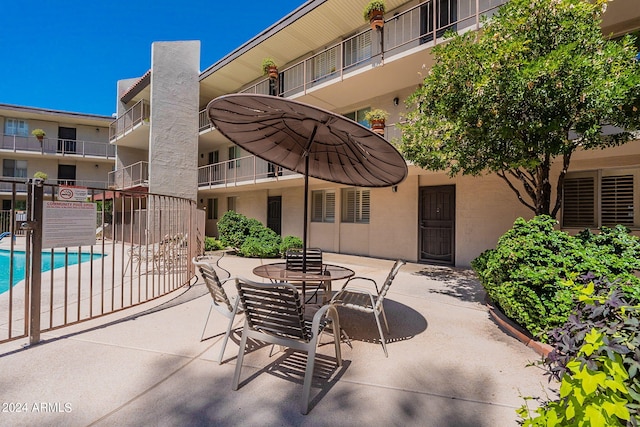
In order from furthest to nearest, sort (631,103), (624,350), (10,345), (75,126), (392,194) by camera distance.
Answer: (75,126)
(392,194)
(631,103)
(10,345)
(624,350)

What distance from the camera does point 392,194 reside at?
454 inches

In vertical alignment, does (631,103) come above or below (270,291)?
above

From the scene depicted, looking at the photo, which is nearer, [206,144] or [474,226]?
[474,226]

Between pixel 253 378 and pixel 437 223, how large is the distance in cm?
893

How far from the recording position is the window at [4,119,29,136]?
2381 centimetres

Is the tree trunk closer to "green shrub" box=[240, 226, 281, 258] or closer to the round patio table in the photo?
the round patio table

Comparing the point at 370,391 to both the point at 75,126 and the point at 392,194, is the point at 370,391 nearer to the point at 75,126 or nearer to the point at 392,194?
the point at 392,194

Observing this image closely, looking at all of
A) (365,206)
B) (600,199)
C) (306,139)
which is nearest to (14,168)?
(365,206)

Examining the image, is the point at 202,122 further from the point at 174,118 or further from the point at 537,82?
the point at 537,82

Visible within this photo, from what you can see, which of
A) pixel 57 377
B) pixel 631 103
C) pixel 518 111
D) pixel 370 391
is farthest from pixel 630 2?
pixel 57 377

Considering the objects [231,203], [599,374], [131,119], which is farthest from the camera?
[231,203]

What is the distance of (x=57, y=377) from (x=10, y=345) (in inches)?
48.5

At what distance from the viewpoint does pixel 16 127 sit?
24.0 meters

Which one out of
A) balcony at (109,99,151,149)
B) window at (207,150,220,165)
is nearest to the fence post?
balcony at (109,99,151,149)
